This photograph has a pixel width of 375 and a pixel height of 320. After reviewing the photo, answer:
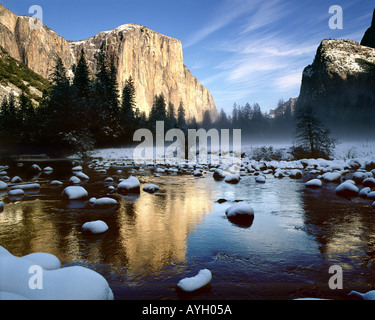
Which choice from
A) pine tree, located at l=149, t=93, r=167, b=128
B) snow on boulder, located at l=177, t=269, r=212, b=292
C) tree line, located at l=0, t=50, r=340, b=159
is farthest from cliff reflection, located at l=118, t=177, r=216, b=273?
pine tree, located at l=149, t=93, r=167, b=128

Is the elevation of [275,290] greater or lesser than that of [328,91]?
lesser

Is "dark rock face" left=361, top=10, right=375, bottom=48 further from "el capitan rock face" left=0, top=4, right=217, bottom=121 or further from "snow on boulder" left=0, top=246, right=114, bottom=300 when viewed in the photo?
"snow on boulder" left=0, top=246, right=114, bottom=300

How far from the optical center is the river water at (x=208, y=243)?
11.0ft

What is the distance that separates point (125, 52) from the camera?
14575 cm

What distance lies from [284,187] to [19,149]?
39.7m

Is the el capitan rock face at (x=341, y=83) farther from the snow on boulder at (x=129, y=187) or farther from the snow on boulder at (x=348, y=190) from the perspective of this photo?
the snow on boulder at (x=129, y=187)

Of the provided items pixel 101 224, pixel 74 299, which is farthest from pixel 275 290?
pixel 101 224

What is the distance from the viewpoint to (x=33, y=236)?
5.22 metres

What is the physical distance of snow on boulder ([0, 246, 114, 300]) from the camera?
241 centimetres

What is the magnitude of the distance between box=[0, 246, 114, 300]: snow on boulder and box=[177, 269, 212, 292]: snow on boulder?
3.10 ft

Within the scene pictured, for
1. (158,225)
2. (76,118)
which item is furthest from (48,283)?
(76,118)

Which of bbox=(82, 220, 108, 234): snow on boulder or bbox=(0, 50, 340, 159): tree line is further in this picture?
bbox=(0, 50, 340, 159): tree line

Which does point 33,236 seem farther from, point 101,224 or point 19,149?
point 19,149

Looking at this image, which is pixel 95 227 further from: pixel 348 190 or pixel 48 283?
pixel 348 190
